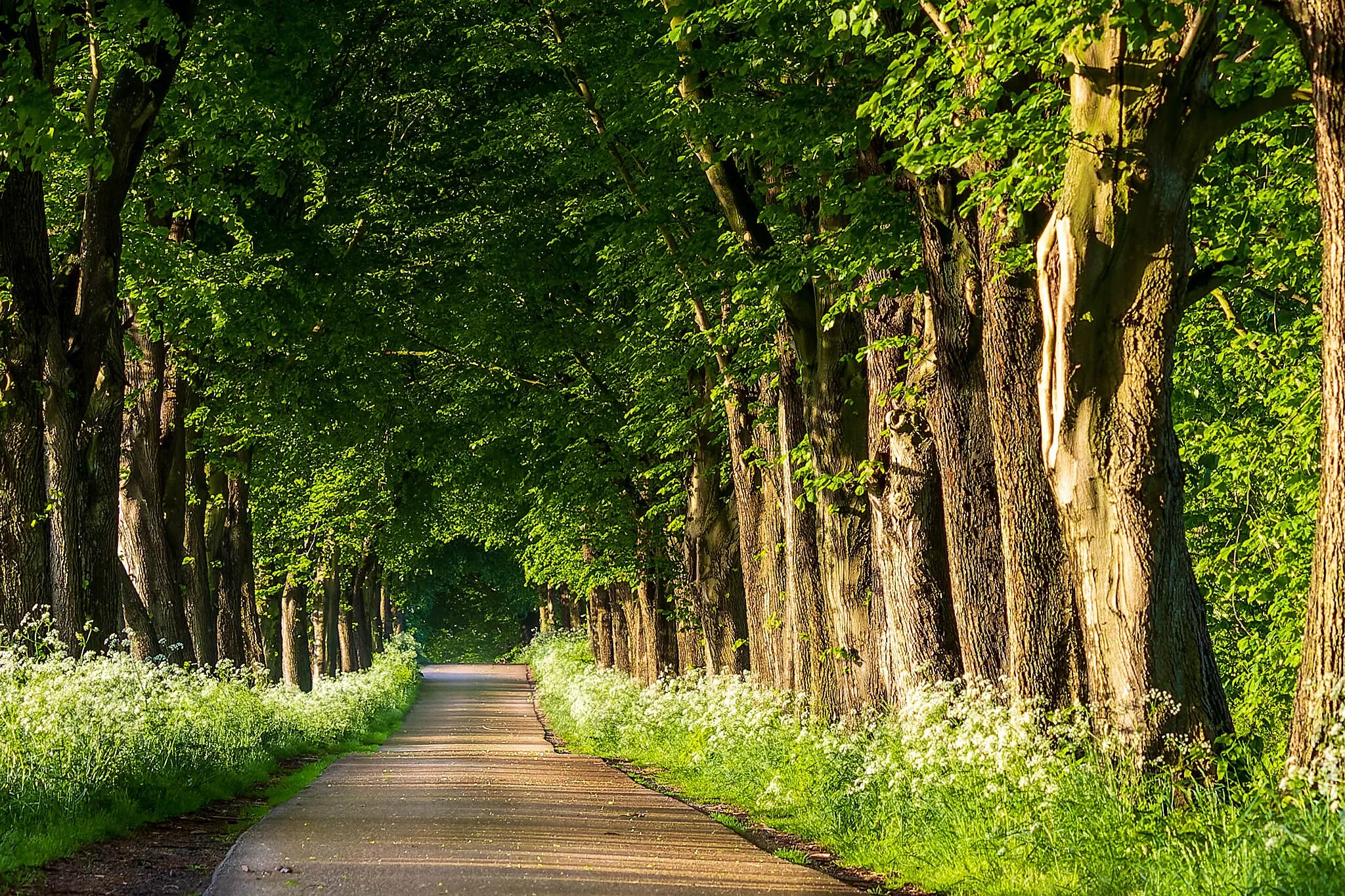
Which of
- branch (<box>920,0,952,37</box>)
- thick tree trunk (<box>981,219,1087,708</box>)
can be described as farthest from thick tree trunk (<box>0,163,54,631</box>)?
thick tree trunk (<box>981,219,1087,708</box>)

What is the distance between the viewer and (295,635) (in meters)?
36.8

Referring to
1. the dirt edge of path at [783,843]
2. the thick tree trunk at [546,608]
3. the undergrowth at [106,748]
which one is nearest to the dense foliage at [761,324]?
the dirt edge of path at [783,843]

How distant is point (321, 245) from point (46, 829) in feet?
45.9

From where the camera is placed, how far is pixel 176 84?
1577 cm

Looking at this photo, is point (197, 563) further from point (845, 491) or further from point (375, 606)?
point (375, 606)

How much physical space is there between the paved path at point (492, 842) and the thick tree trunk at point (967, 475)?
2627 millimetres

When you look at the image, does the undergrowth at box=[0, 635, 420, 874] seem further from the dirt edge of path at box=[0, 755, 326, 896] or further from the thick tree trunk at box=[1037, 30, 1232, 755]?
the thick tree trunk at box=[1037, 30, 1232, 755]

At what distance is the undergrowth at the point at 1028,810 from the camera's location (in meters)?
6.16

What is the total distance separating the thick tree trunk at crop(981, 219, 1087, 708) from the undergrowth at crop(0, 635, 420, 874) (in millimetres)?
6510

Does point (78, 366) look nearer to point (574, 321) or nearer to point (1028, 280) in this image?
point (1028, 280)

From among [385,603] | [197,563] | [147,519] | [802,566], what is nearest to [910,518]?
[802,566]

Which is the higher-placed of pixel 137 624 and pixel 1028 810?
pixel 137 624

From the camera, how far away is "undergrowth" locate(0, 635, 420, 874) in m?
9.77

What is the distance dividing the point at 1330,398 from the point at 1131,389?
7.52 ft
